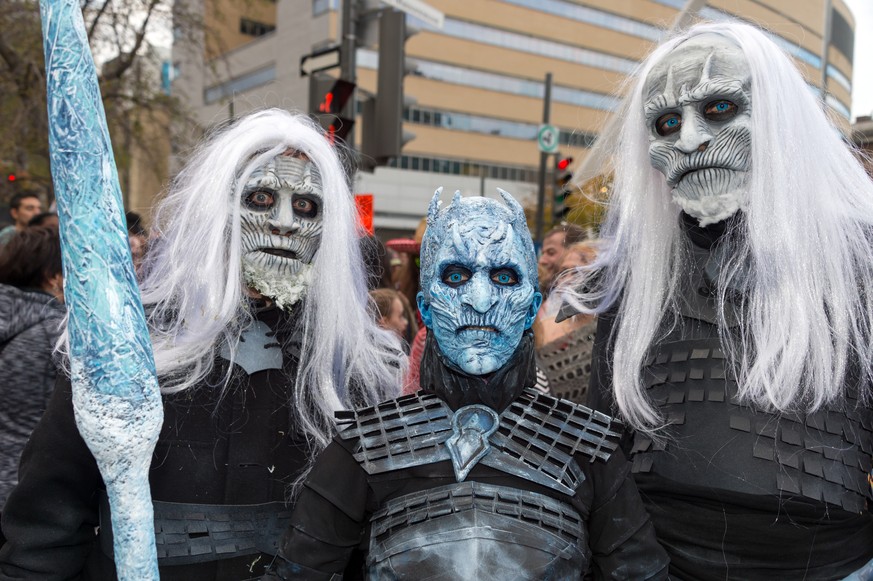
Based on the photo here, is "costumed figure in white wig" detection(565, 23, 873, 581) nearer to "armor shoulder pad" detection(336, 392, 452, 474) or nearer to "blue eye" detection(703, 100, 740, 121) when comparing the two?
"blue eye" detection(703, 100, 740, 121)

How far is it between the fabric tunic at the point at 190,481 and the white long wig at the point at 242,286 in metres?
0.07

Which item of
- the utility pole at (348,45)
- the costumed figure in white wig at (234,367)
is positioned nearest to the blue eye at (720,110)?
the costumed figure in white wig at (234,367)

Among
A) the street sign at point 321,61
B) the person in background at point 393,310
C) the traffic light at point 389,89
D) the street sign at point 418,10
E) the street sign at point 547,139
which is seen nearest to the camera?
the person in background at point 393,310

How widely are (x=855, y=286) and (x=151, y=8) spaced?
454 inches

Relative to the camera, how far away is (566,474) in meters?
1.92

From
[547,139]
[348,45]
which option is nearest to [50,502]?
[348,45]

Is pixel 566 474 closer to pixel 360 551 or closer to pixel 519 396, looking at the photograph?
pixel 519 396

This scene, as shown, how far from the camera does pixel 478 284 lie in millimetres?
1909

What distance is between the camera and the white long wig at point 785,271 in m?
2.24

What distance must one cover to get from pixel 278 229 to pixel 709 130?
4.18ft

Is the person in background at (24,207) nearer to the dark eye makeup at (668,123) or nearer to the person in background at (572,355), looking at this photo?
the person in background at (572,355)

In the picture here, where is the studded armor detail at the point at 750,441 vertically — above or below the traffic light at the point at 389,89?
below

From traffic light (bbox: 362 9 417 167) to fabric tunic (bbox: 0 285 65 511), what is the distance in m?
3.47

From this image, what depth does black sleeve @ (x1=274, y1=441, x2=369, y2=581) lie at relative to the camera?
6.07ft
